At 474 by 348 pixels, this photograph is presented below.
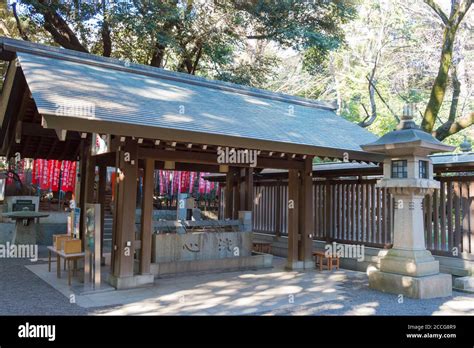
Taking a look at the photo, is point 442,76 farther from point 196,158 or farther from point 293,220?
point 196,158

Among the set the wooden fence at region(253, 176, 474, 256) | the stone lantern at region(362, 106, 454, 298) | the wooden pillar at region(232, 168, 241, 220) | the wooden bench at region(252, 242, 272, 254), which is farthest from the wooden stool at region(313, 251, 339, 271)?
the wooden pillar at region(232, 168, 241, 220)

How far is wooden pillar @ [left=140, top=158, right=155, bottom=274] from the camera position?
729 centimetres

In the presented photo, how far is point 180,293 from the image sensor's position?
674 cm

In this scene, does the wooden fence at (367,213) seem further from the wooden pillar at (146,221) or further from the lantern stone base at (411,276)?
the wooden pillar at (146,221)

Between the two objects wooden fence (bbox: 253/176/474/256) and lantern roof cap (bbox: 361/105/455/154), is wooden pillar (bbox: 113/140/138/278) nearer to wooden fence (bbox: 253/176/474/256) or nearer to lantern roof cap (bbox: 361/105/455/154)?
lantern roof cap (bbox: 361/105/455/154)

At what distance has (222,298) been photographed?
255 inches

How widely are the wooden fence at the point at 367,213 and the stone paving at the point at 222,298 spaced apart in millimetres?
1635

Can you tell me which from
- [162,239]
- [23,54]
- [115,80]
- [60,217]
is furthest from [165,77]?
[60,217]

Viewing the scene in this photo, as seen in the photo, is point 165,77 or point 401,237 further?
point 165,77

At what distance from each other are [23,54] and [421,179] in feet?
26.0

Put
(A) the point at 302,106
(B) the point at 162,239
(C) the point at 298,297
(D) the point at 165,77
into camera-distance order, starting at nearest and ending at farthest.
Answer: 1. (C) the point at 298,297
2. (B) the point at 162,239
3. (D) the point at 165,77
4. (A) the point at 302,106

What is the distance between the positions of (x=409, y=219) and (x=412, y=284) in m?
1.14
